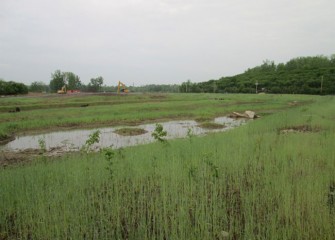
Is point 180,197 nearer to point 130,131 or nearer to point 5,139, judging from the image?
point 130,131

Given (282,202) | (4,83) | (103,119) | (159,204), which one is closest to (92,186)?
(159,204)

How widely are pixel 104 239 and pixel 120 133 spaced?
8.93 meters

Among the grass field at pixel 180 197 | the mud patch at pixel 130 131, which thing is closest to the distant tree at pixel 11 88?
the mud patch at pixel 130 131

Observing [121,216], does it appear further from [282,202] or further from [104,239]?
[282,202]

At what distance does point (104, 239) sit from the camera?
2.85m

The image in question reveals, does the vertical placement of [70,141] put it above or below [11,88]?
below

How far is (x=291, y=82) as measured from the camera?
2207 inches

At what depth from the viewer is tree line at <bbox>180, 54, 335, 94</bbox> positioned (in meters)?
51.1

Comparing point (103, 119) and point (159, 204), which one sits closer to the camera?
point (159, 204)

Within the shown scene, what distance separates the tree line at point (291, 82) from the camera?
5113cm

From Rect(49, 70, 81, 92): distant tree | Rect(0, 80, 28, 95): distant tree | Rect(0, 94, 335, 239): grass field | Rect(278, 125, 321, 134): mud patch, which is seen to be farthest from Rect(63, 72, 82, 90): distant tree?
Rect(0, 94, 335, 239): grass field

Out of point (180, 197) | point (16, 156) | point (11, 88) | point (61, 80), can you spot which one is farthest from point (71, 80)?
point (180, 197)

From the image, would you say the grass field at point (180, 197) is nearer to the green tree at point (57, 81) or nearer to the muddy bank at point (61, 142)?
the muddy bank at point (61, 142)

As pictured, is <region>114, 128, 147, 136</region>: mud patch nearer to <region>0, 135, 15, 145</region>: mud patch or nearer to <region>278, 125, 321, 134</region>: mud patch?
<region>0, 135, 15, 145</region>: mud patch
